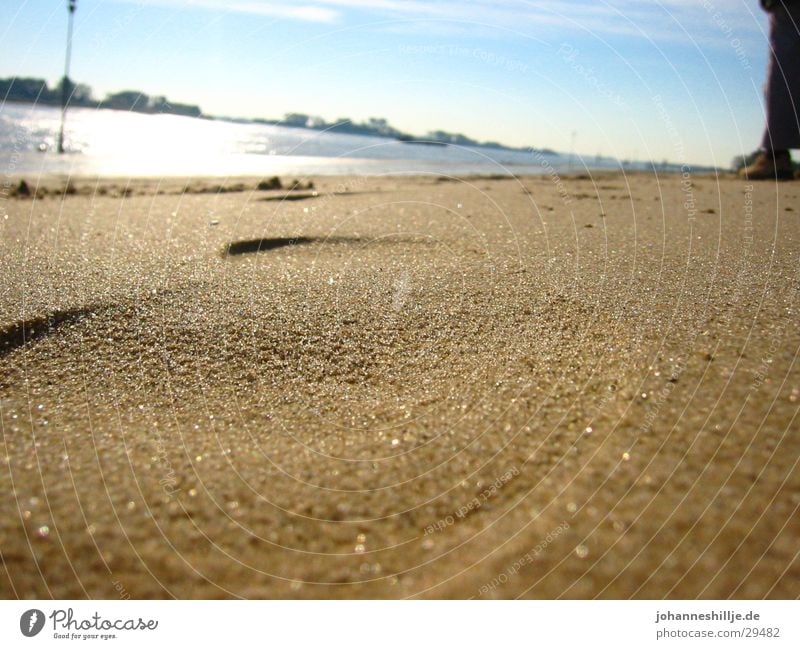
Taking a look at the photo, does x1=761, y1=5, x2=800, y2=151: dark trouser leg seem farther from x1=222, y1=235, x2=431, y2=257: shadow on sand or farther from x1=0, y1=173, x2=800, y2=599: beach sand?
x1=222, y1=235, x2=431, y2=257: shadow on sand

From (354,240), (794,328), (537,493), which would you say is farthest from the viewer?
(354,240)

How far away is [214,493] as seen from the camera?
54.6 inches

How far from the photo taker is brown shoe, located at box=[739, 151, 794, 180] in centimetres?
771

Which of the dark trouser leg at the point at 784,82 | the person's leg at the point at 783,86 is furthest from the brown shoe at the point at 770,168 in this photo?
the dark trouser leg at the point at 784,82

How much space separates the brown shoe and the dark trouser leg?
9.4 inches

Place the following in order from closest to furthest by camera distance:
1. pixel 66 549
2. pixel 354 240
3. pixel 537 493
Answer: pixel 66 549, pixel 537 493, pixel 354 240

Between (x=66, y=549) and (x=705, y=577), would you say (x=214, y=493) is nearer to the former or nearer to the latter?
(x=66, y=549)

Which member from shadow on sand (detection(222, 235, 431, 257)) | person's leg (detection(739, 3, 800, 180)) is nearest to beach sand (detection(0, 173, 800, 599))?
shadow on sand (detection(222, 235, 431, 257))

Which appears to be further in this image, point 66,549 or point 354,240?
point 354,240

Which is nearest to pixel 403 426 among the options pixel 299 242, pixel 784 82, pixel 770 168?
pixel 299 242

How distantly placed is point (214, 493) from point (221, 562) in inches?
8.6

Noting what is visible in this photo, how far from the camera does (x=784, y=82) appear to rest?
753 cm

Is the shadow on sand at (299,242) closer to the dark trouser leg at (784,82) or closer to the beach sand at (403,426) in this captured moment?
the beach sand at (403,426)

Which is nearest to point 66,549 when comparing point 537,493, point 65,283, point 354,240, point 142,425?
point 142,425
